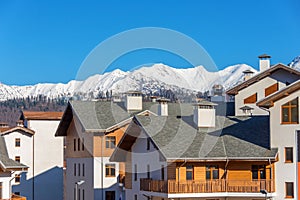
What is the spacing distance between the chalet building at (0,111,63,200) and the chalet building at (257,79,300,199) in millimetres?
35865

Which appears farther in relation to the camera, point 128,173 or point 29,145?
point 29,145

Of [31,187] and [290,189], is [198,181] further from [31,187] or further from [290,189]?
[31,187]

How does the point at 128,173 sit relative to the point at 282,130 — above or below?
below

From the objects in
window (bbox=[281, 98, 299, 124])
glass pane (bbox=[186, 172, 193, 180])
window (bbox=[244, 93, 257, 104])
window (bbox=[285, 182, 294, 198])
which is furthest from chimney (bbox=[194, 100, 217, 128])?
window (bbox=[244, 93, 257, 104])

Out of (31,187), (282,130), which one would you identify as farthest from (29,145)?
(282,130)

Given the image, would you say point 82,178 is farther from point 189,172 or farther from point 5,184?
point 189,172

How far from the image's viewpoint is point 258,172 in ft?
133

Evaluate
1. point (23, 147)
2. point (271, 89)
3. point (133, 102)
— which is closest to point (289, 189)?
point (271, 89)

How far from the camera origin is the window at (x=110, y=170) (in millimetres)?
52719

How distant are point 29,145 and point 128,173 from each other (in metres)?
27.7

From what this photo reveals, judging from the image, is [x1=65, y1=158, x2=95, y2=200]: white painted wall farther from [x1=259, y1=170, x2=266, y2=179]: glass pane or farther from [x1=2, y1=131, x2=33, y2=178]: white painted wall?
[x1=259, y1=170, x2=266, y2=179]: glass pane

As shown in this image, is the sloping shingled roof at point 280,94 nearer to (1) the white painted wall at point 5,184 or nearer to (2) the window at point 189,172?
(2) the window at point 189,172

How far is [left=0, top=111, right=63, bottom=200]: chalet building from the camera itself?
7094 cm

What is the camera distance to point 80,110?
5538cm
